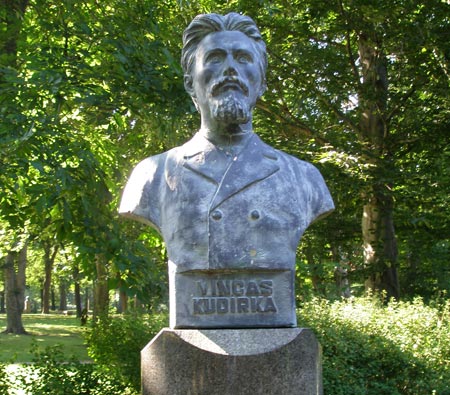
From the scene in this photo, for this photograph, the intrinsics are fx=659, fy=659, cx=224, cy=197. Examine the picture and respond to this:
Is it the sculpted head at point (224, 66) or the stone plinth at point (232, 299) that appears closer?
the stone plinth at point (232, 299)

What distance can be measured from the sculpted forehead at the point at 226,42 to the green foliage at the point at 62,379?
515 centimetres

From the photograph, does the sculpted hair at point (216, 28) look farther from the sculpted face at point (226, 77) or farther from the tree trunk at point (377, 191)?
the tree trunk at point (377, 191)

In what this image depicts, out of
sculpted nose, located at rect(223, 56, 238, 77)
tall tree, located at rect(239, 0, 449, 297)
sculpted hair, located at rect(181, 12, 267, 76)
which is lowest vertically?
sculpted nose, located at rect(223, 56, 238, 77)

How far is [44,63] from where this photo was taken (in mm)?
6480

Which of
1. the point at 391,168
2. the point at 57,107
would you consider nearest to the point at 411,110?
the point at 391,168

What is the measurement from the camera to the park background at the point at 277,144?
621 centimetres

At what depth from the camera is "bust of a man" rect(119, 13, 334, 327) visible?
3.24 m

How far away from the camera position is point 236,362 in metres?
3.06

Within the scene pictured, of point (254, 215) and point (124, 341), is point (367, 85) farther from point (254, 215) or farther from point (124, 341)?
point (254, 215)

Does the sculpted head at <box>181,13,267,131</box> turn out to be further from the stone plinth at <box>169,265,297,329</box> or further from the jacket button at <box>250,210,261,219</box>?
the stone plinth at <box>169,265,297,329</box>

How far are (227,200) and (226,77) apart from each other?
2.08ft

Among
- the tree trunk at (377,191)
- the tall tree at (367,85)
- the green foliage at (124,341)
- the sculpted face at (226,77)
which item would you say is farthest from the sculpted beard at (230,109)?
the tree trunk at (377,191)

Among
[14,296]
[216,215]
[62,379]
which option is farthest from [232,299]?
[14,296]

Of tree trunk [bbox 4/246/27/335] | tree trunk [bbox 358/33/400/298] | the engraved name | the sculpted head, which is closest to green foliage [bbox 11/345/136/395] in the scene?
the engraved name
